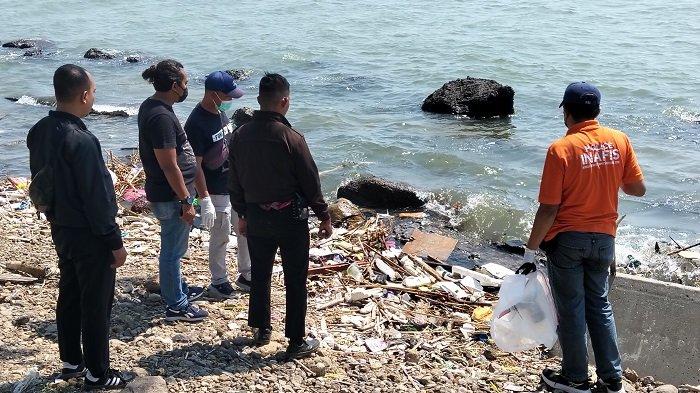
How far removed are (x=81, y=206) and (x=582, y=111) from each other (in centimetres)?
309

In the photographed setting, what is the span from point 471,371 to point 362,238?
3.37 m

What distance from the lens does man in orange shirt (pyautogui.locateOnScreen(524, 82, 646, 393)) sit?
4934 mm

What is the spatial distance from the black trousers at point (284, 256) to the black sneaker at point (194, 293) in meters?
1.30

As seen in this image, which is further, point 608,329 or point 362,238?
point 362,238

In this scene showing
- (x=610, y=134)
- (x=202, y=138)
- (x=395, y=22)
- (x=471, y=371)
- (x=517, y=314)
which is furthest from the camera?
(x=395, y=22)

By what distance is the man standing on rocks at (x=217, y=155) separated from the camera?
652cm

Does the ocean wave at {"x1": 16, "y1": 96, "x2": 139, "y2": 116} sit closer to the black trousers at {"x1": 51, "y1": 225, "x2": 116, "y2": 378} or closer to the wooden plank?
the wooden plank

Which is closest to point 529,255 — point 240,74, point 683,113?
point 683,113

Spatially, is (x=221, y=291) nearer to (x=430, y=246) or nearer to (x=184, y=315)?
(x=184, y=315)

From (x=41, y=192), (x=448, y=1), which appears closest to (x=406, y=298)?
(x=41, y=192)

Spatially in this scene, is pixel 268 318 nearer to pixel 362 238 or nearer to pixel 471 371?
pixel 471 371

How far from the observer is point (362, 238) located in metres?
9.04

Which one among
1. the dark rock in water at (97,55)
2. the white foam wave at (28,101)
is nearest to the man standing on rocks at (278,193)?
the white foam wave at (28,101)

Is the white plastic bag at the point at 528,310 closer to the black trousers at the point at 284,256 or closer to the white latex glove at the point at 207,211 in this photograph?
the black trousers at the point at 284,256
